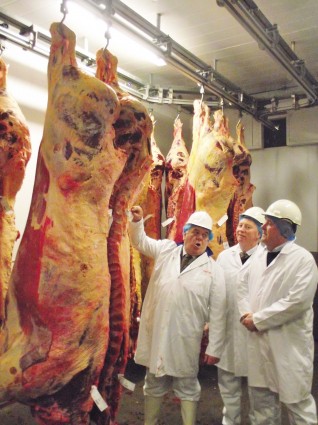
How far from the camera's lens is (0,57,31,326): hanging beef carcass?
2.77 meters

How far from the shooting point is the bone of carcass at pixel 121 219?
2.37m

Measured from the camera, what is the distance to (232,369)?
3.94m

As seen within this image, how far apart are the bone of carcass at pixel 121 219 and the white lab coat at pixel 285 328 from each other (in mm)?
1488

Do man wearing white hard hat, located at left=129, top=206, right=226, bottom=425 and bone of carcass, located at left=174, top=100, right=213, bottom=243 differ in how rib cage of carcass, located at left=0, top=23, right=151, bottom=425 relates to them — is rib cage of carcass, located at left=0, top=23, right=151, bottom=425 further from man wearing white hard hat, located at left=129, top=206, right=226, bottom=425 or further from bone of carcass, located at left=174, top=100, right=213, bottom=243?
bone of carcass, located at left=174, top=100, right=213, bottom=243

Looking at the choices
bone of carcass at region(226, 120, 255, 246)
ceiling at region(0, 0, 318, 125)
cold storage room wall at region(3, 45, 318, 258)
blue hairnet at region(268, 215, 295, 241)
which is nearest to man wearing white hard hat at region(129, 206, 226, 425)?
blue hairnet at region(268, 215, 295, 241)

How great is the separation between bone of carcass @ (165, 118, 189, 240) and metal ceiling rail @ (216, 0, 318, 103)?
1.61 metres

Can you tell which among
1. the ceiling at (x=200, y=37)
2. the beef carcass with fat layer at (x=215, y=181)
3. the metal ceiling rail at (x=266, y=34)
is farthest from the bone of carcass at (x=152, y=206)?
the metal ceiling rail at (x=266, y=34)

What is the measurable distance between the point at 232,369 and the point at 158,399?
0.82 meters

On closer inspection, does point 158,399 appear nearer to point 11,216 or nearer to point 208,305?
point 208,305

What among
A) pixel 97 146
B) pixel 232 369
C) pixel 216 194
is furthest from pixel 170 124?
pixel 97 146

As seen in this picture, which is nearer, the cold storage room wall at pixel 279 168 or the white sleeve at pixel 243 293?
the white sleeve at pixel 243 293

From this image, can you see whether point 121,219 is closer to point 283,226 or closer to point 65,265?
point 65,265

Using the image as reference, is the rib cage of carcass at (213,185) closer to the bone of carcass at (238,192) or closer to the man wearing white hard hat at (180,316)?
the bone of carcass at (238,192)

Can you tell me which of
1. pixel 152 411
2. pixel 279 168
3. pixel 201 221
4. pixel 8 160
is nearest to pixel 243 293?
pixel 201 221
